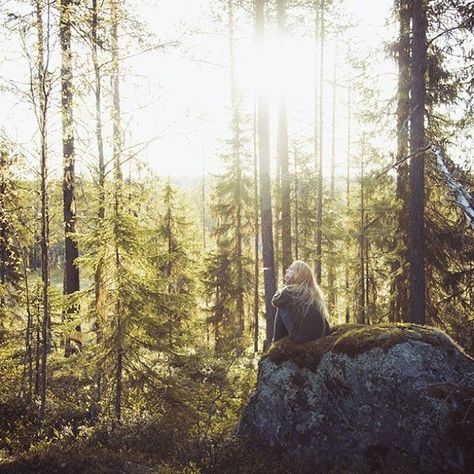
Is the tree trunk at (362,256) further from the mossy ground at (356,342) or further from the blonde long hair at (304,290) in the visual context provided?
the blonde long hair at (304,290)

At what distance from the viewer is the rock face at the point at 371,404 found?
5.31 m

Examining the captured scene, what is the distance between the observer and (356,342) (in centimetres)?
620

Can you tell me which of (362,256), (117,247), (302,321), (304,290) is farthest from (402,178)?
(117,247)

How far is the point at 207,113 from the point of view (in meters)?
8.70

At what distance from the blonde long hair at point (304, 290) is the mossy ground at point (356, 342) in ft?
1.70

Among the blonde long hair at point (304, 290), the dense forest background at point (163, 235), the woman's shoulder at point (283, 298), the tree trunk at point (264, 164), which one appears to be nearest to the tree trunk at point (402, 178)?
the dense forest background at point (163, 235)

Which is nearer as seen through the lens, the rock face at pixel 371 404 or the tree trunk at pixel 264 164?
the rock face at pixel 371 404

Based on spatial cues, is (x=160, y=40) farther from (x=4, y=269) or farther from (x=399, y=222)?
(x=4, y=269)

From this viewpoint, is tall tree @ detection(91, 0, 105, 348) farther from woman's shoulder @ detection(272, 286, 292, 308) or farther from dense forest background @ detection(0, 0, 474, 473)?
woman's shoulder @ detection(272, 286, 292, 308)

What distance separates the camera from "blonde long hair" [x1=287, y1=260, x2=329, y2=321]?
21.8 ft

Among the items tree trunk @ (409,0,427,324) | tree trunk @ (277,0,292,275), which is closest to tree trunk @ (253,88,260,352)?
tree trunk @ (277,0,292,275)

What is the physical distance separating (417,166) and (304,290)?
265 inches

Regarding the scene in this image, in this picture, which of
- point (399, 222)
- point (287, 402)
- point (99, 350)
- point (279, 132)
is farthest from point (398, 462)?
point (279, 132)

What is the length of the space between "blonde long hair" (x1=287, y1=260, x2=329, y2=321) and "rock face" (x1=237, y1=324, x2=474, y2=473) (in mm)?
615
